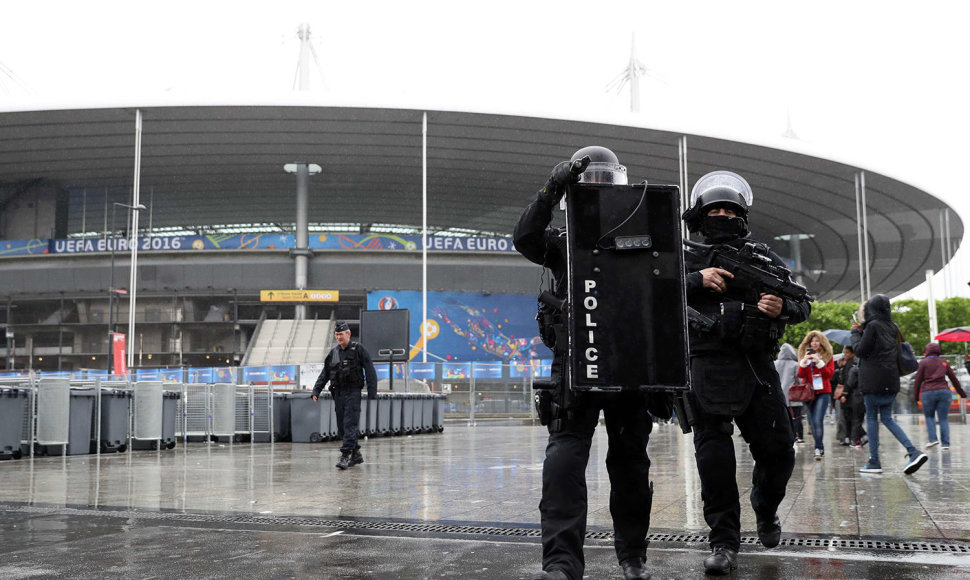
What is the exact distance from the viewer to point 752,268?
4.02 metres

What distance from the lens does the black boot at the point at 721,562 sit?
3.64 metres

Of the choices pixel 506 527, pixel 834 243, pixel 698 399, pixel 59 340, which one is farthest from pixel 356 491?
pixel 834 243

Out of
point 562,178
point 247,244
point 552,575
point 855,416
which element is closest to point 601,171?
point 562,178

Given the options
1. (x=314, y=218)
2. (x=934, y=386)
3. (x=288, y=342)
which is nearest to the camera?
(x=934, y=386)

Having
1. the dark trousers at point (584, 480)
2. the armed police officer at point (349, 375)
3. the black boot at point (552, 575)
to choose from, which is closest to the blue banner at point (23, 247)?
the armed police officer at point (349, 375)

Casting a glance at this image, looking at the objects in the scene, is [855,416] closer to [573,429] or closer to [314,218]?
[573,429]

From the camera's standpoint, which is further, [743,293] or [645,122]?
[645,122]

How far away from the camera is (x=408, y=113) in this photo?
42.0m

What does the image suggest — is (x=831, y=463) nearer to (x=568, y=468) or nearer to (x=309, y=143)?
(x=568, y=468)

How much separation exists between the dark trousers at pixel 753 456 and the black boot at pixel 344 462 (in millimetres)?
6529

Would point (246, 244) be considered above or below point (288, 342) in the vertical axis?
above

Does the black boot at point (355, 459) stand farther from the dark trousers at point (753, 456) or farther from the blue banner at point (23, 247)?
the blue banner at point (23, 247)

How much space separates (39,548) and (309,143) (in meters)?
42.3

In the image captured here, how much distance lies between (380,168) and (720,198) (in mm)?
46059
